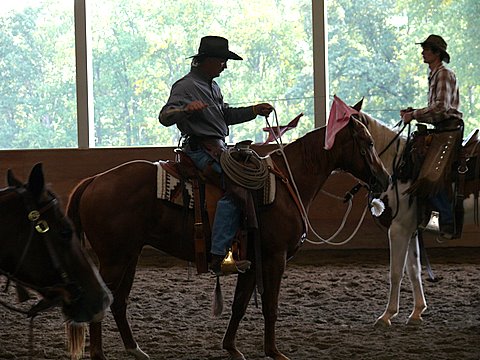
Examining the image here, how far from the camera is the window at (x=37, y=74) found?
9750 mm

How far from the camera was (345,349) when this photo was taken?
481 centimetres

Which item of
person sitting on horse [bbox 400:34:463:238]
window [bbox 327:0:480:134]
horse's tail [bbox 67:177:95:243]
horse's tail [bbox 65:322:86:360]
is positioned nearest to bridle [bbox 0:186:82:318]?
horse's tail [bbox 65:322:86:360]

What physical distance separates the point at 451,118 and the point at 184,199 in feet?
7.28

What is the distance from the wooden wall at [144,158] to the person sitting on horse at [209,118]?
3.85 metres

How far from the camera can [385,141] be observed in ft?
18.9

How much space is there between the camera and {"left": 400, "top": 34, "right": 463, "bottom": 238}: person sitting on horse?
5.67 m

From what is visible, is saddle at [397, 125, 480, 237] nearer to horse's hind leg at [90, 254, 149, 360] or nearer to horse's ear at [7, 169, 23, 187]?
horse's hind leg at [90, 254, 149, 360]

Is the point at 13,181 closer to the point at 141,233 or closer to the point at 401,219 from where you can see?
the point at 141,233

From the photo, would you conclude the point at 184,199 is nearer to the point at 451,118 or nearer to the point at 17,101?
the point at 451,118

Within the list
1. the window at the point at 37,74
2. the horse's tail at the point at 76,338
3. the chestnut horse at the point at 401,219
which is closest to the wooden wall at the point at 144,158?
the window at the point at 37,74

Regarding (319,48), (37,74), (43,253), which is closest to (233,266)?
(43,253)

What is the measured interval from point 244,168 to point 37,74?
599cm

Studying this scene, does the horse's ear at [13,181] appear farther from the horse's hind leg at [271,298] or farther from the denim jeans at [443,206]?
the denim jeans at [443,206]

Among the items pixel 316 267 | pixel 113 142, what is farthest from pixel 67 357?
pixel 113 142
